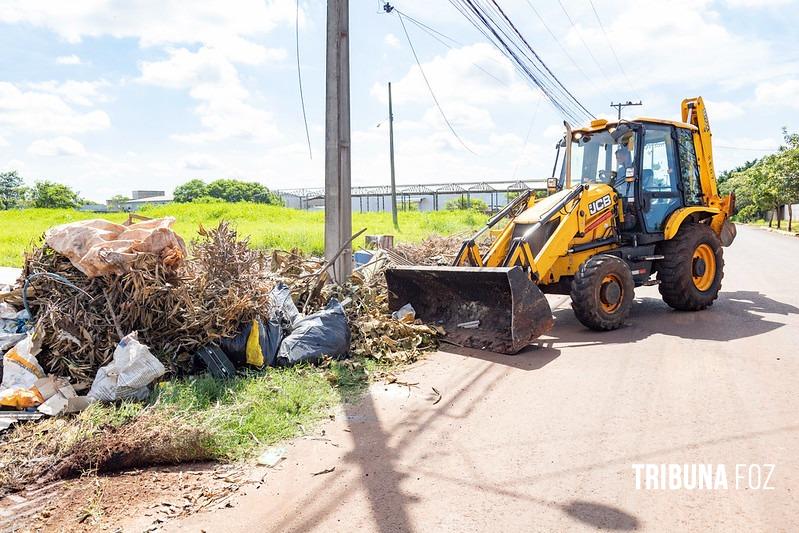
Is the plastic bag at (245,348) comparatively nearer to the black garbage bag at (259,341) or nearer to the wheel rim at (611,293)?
the black garbage bag at (259,341)

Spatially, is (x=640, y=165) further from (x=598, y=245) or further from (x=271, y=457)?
(x=271, y=457)

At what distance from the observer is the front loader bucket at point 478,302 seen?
6551 millimetres

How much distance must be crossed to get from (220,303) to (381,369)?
5.74 feet

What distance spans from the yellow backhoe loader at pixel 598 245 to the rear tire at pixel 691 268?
0.05 feet

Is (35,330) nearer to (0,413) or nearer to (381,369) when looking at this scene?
(0,413)

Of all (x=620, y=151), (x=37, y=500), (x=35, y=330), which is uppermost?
(x=620, y=151)

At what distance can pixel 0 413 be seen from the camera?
4633 millimetres

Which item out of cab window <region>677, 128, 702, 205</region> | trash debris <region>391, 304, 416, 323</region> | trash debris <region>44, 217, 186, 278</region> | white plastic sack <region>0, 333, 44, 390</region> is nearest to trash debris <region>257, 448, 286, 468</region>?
white plastic sack <region>0, 333, 44, 390</region>

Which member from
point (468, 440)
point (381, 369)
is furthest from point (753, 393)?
point (381, 369)

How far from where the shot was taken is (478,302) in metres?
7.09

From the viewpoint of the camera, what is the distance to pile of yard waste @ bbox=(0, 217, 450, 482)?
16.2 ft

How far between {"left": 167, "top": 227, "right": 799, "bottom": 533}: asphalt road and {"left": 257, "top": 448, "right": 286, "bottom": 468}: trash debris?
2.5 inches

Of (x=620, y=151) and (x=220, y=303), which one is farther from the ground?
(x=620, y=151)

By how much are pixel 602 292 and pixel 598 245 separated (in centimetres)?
102
